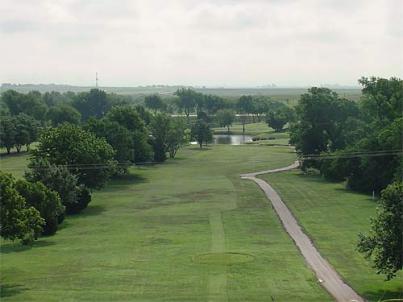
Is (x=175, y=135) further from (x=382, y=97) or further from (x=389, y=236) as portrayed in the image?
(x=389, y=236)

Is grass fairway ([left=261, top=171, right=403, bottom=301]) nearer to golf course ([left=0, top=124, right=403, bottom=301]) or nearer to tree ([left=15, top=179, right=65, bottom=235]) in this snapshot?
golf course ([left=0, top=124, right=403, bottom=301])

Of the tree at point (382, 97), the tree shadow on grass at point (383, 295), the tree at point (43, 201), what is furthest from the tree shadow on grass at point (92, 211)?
the tree at point (382, 97)

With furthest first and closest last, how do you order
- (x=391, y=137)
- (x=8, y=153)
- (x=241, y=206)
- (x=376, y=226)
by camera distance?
(x=8, y=153) < (x=391, y=137) < (x=241, y=206) < (x=376, y=226)

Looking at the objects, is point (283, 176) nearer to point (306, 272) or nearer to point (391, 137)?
point (391, 137)

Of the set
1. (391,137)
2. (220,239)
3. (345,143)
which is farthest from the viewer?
(345,143)

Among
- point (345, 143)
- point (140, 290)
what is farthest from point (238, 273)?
point (345, 143)

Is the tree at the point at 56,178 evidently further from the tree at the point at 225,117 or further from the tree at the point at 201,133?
the tree at the point at 225,117

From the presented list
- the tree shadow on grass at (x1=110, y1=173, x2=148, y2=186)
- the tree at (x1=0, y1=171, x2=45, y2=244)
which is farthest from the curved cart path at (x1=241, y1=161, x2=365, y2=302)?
the tree shadow on grass at (x1=110, y1=173, x2=148, y2=186)
